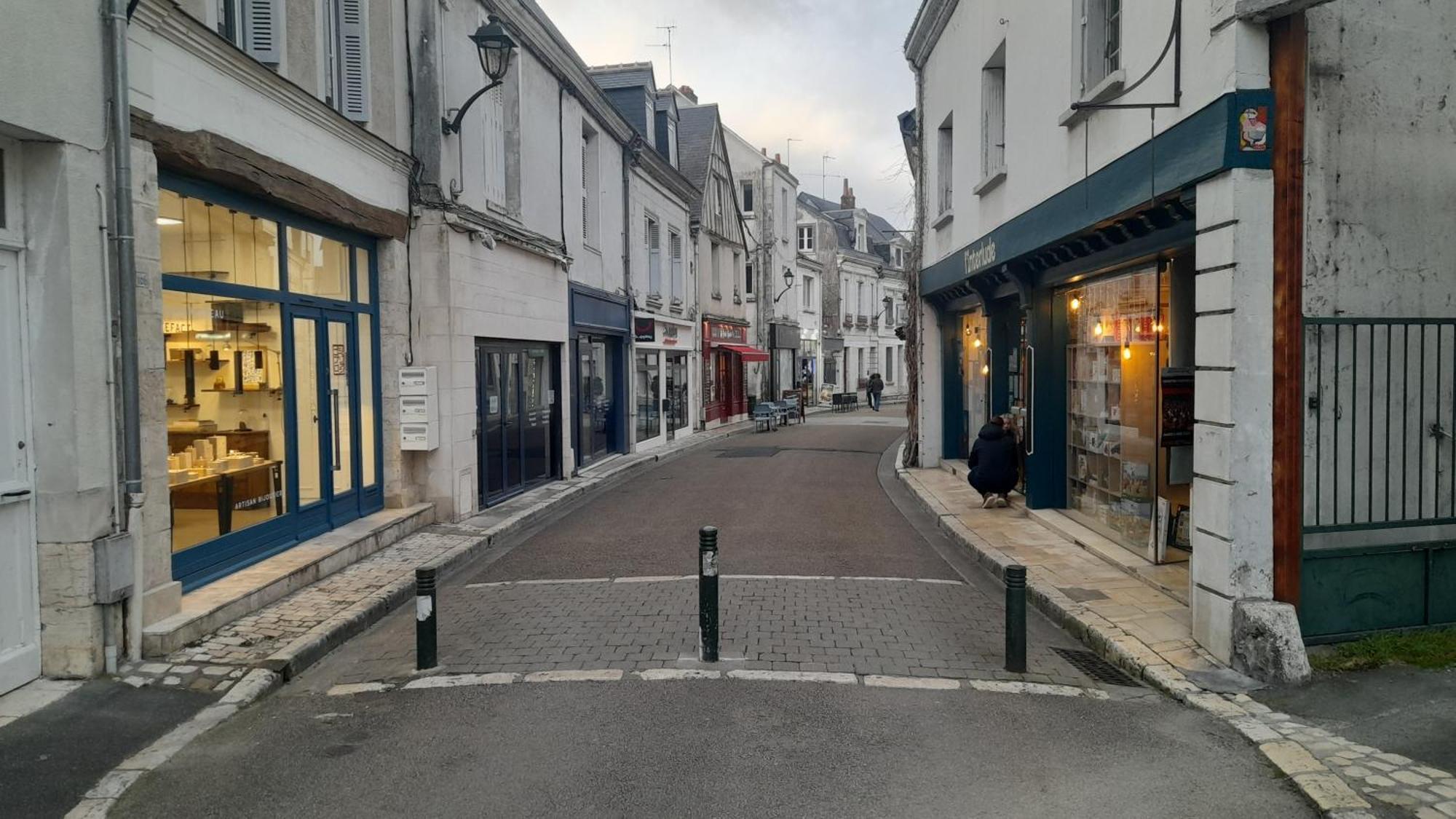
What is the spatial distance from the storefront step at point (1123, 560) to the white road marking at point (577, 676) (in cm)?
438

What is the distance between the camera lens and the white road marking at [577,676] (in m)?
5.73

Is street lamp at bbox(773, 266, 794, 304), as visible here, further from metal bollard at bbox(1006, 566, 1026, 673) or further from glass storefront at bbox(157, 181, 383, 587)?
metal bollard at bbox(1006, 566, 1026, 673)

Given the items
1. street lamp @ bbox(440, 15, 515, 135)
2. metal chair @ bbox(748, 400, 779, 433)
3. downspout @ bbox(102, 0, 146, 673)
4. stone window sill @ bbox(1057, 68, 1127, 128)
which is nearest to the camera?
downspout @ bbox(102, 0, 146, 673)

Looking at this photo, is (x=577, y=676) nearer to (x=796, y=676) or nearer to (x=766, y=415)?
(x=796, y=676)

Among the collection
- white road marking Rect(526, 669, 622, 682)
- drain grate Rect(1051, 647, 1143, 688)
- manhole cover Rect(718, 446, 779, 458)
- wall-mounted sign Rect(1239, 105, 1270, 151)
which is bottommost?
drain grate Rect(1051, 647, 1143, 688)

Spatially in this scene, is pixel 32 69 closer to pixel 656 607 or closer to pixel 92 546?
pixel 92 546

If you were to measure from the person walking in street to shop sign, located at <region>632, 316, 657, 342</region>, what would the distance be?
9.95 meters

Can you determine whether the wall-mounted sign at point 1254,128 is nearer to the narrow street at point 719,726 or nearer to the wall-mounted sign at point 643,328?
the narrow street at point 719,726

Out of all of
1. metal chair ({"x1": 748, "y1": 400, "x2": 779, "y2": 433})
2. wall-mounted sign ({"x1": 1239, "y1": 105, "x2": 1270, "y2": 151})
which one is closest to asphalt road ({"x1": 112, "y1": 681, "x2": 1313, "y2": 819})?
wall-mounted sign ({"x1": 1239, "y1": 105, "x2": 1270, "y2": 151})

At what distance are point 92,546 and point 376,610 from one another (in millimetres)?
2277

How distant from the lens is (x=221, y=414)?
25.7 ft

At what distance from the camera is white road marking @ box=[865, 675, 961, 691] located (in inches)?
221

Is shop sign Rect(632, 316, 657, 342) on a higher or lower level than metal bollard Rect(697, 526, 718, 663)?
higher

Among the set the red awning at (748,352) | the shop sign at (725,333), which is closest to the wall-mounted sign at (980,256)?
the shop sign at (725,333)
